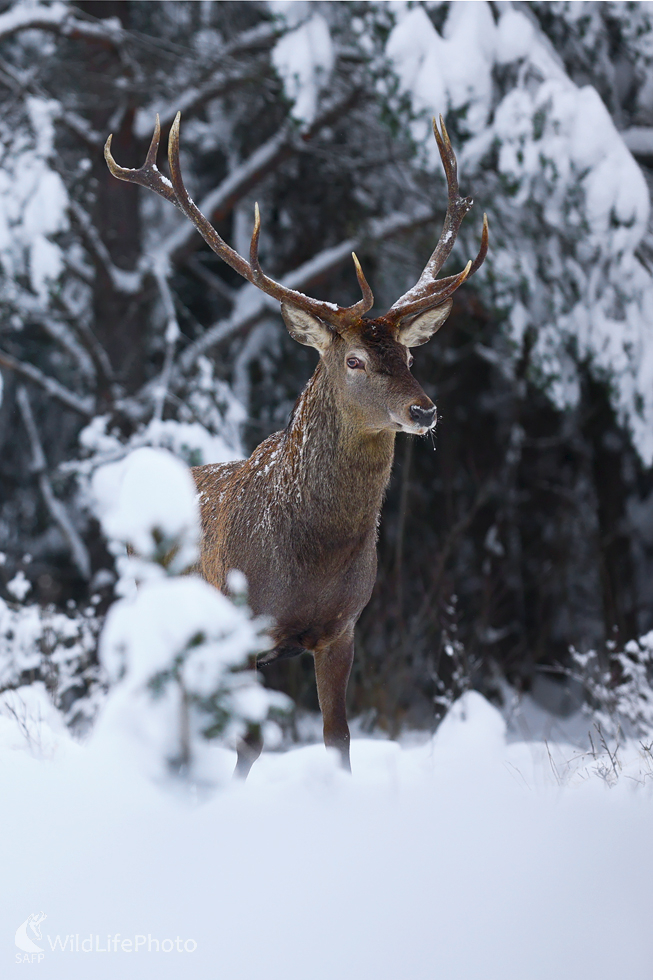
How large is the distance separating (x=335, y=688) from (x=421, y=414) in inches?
41.7

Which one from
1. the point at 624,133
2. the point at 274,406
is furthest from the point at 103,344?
the point at 624,133

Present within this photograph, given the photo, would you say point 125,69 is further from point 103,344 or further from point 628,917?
point 628,917

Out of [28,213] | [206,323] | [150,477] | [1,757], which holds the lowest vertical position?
[1,757]

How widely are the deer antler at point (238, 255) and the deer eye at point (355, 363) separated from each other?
0.53 ft

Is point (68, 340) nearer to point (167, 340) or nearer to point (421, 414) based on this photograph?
point (167, 340)

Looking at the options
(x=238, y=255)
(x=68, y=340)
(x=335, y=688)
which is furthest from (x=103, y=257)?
(x=335, y=688)

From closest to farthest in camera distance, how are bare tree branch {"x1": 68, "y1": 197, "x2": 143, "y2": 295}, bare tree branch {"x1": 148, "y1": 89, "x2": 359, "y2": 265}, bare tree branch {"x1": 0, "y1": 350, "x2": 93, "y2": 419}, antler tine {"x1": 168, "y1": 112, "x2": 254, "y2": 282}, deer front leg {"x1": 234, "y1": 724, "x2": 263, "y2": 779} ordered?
deer front leg {"x1": 234, "y1": 724, "x2": 263, "y2": 779}
antler tine {"x1": 168, "y1": 112, "x2": 254, "y2": 282}
bare tree branch {"x1": 148, "y1": 89, "x2": 359, "y2": 265}
bare tree branch {"x1": 68, "y1": 197, "x2": 143, "y2": 295}
bare tree branch {"x1": 0, "y1": 350, "x2": 93, "y2": 419}

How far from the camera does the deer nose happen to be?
10.4 ft

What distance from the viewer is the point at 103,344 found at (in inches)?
321

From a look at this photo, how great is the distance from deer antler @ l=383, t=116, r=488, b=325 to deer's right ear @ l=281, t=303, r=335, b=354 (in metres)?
0.22

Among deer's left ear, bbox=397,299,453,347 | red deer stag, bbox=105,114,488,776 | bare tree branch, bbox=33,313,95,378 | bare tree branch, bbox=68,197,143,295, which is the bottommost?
red deer stag, bbox=105,114,488,776

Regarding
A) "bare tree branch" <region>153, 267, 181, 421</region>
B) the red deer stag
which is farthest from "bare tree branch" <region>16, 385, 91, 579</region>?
the red deer stag

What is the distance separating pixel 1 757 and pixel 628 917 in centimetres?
201

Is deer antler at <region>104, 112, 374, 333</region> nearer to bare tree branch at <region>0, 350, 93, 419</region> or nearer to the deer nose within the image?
the deer nose
